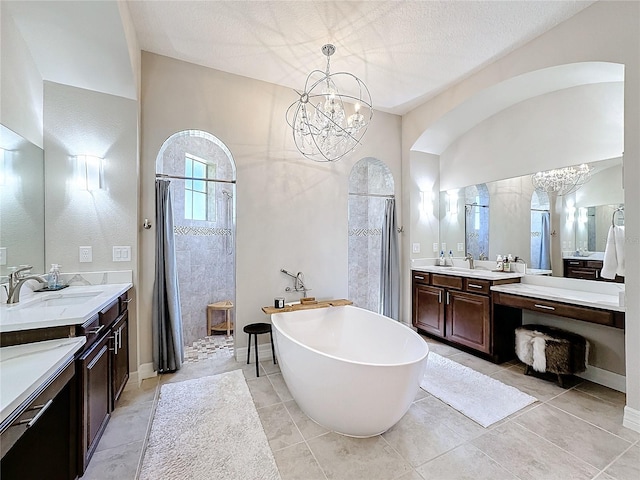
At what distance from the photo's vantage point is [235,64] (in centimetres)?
294

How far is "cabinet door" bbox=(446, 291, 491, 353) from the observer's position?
304 cm

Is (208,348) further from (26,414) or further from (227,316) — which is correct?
(26,414)

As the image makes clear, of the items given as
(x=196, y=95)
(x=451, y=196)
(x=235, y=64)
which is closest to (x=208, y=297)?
(x=196, y=95)

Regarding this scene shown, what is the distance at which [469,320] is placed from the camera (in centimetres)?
321

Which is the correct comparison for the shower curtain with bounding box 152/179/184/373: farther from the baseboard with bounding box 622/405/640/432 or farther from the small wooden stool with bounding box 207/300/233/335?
the baseboard with bounding box 622/405/640/432

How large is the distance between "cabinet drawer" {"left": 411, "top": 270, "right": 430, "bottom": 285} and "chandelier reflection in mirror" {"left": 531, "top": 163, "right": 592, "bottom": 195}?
5.21 feet

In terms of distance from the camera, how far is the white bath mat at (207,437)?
164 centimetres

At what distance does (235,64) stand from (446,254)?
11.9ft

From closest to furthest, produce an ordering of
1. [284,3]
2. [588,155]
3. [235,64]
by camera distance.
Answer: [284,3] < [588,155] < [235,64]

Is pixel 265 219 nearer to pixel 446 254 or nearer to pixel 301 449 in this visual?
pixel 301 449

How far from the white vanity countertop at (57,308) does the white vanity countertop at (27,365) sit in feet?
0.31

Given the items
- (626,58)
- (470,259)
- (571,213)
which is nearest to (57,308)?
(626,58)

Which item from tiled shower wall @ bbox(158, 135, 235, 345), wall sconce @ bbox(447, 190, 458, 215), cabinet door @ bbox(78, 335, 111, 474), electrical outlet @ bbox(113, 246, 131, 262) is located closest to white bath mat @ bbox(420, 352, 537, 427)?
wall sconce @ bbox(447, 190, 458, 215)

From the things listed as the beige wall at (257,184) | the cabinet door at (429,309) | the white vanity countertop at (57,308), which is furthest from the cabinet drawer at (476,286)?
the white vanity countertop at (57,308)
